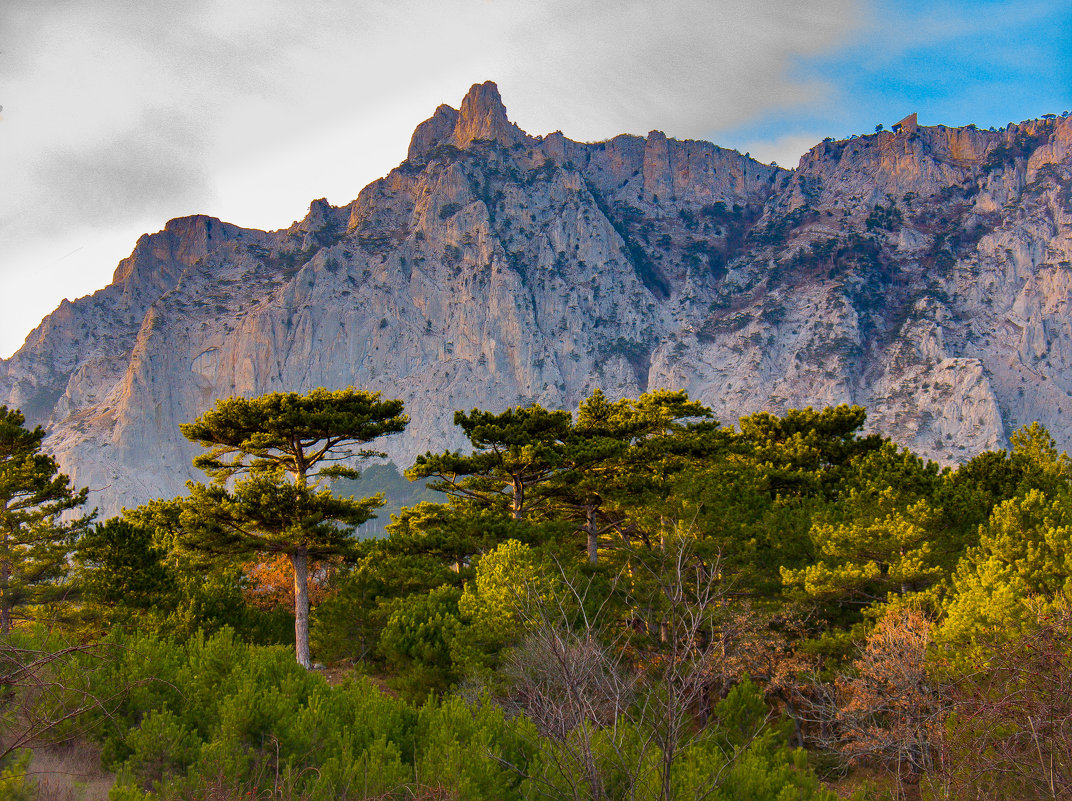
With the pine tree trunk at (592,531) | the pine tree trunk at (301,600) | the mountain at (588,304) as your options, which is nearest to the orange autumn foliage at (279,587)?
the pine tree trunk at (301,600)

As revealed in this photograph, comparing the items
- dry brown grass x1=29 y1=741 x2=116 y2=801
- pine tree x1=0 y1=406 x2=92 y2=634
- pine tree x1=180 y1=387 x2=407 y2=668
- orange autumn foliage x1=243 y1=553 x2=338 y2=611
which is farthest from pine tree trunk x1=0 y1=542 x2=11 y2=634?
dry brown grass x1=29 y1=741 x2=116 y2=801

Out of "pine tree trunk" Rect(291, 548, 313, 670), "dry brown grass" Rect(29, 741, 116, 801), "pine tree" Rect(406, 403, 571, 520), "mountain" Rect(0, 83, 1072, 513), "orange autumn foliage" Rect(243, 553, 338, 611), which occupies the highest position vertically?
"mountain" Rect(0, 83, 1072, 513)

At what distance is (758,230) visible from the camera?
190 meters

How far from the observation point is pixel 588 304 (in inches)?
6919

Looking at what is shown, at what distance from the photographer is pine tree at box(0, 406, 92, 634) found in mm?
24766

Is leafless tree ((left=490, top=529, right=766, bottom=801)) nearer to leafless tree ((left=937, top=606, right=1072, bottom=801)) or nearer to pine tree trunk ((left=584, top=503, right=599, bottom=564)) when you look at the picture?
leafless tree ((left=937, top=606, right=1072, bottom=801))

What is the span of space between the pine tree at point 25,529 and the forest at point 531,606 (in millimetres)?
117

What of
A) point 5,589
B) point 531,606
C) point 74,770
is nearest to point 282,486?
point 531,606

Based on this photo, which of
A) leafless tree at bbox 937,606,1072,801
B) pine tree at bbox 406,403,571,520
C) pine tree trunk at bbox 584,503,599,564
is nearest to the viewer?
leafless tree at bbox 937,606,1072,801

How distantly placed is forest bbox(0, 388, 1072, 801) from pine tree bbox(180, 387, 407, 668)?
0.33 ft

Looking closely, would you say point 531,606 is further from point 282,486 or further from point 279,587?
point 279,587

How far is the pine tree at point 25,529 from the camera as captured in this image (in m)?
24.8

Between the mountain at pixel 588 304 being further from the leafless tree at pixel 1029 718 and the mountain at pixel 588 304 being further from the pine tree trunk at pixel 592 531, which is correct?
the leafless tree at pixel 1029 718

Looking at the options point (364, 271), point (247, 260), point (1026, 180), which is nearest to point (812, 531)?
point (364, 271)
